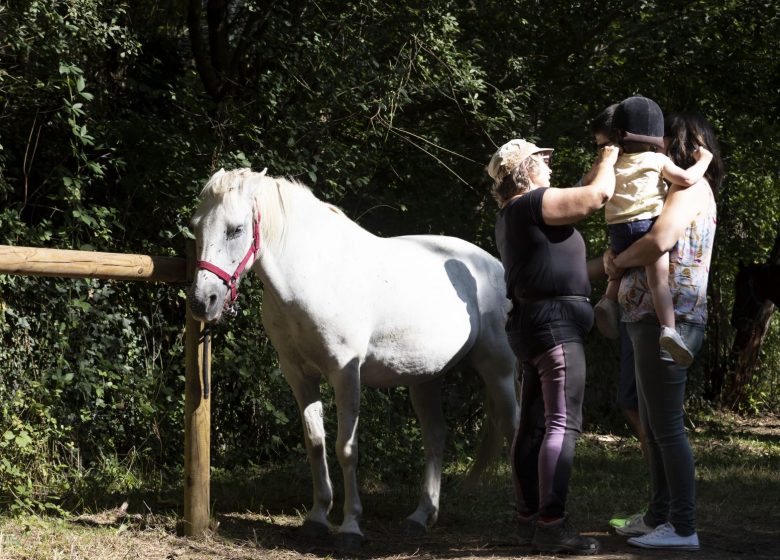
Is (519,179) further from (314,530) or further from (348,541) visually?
(314,530)

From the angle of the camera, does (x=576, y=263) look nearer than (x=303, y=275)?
Yes

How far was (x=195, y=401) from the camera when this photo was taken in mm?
4555

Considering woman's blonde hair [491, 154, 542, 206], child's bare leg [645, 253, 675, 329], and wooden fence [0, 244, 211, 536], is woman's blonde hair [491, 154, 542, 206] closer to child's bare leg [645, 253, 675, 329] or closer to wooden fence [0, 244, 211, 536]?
child's bare leg [645, 253, 675, 329]

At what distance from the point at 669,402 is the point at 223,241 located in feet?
6.99

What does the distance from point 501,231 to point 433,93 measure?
138 inches

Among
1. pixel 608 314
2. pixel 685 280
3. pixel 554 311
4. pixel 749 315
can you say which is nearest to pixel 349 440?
pixel 554 311

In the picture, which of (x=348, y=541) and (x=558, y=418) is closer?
(x=558, y=418)

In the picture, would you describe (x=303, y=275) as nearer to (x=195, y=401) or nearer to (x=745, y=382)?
(x=195, y=401)

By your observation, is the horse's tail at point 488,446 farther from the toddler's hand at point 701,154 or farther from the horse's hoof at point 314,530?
the toddler's hand at point 701,154

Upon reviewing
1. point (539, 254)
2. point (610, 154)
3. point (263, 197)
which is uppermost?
point (610, 154)

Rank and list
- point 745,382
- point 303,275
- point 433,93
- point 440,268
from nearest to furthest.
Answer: point 303,275 < point 440,268 < point 433,93 < point 745,382

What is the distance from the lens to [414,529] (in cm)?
503

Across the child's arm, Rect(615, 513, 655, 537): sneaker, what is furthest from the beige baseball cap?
Rect(615, 513, 655, 537): sneaker

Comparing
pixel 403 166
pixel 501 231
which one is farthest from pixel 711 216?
pixel 403 166
